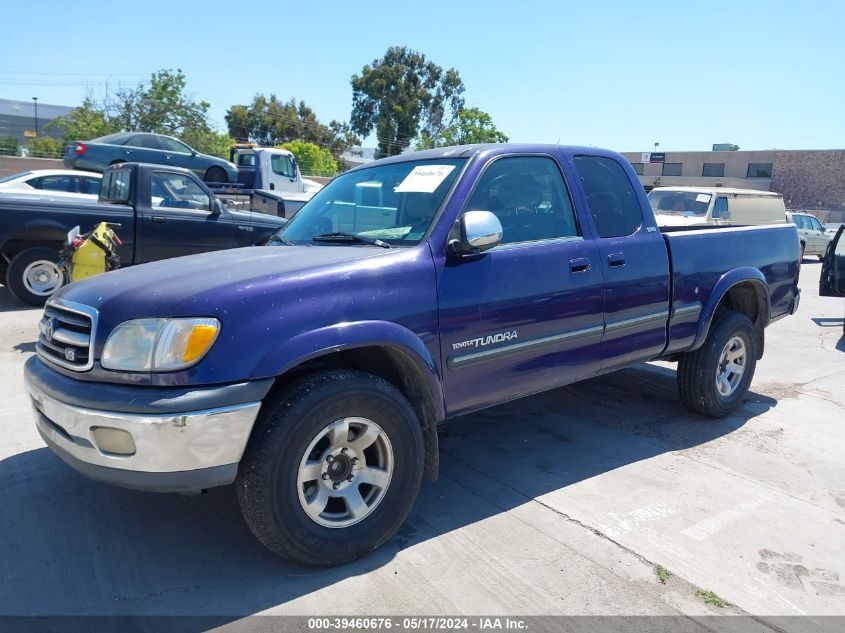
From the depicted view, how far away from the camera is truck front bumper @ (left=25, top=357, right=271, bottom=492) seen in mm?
2561

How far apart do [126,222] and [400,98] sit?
53189 mm

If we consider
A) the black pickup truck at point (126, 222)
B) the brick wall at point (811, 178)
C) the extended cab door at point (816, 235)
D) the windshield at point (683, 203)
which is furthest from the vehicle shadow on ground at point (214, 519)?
the brick wall at point (811, 178)

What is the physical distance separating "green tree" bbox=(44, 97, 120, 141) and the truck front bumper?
3647 centimetres

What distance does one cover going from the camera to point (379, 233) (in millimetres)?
3684

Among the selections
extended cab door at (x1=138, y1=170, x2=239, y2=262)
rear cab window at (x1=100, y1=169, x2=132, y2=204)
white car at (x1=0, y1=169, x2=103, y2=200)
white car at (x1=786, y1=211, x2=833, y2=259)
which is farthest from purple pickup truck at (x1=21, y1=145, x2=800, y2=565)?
white car at (x1=786, y1=211, x2=833, y2=259)

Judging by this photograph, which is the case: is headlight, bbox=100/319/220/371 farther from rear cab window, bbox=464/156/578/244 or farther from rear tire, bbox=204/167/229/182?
rear tire, bbox=204/167/229/182

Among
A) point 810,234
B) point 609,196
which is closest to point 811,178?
point 810,234

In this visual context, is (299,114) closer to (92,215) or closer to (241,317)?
(92,215)

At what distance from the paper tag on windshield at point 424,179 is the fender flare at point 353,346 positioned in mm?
1012

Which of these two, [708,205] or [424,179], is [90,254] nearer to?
[424,179]

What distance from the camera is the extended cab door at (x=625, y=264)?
4.17 m

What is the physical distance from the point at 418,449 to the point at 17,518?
2.12 metres

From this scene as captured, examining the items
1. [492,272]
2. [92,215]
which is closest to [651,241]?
[492,272]

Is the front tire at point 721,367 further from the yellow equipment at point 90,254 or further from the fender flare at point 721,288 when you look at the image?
the yellow equipment at point 90,254
